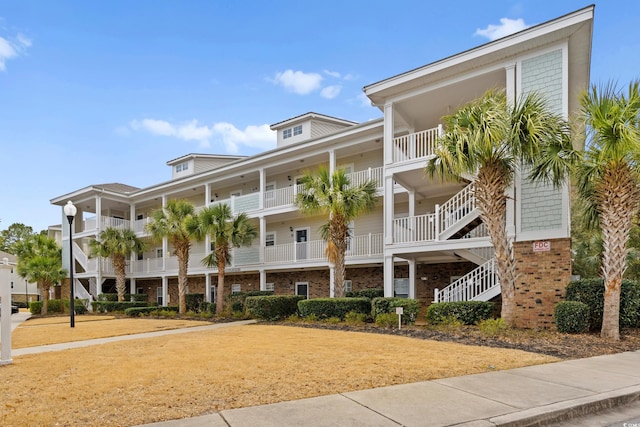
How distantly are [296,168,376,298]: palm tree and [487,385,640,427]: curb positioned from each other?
37.2 feet

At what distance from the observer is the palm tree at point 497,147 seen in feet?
37.9

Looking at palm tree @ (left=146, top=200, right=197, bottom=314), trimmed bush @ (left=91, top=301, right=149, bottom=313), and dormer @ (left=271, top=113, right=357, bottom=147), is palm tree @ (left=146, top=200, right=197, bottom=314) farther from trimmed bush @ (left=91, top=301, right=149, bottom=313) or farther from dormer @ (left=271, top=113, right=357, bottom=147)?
dormer @ (left=271, top=113, right=357, bottom=147)

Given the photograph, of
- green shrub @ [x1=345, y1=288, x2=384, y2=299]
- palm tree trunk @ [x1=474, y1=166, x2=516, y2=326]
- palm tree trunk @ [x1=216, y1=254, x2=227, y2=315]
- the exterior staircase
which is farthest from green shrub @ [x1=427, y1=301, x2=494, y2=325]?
palm tree trunk @ [x1=216, y1=254, x2=227, y2=315]

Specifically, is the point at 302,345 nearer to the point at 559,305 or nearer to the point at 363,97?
the point at 559,305

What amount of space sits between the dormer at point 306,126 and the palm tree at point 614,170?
1564 centimetres

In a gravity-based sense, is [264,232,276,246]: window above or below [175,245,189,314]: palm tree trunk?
above

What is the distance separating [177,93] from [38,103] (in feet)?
19.4

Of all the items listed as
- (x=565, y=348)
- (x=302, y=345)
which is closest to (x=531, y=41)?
(x=565, y=348)

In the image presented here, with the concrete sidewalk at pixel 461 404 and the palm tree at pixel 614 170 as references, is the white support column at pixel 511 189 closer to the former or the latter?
the palm tree at pixel 614 170

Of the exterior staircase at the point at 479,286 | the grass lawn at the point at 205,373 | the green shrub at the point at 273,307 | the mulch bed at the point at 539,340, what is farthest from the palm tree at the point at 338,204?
the grass lawn at the point at 205,373

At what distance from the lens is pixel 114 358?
8969mm

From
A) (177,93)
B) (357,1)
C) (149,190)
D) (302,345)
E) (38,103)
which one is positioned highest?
(357,1)

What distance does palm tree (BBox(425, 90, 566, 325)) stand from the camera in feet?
37.9

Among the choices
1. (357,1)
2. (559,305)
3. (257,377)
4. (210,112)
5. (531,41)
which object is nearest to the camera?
(257,377)
